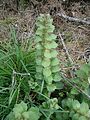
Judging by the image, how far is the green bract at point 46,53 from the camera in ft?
7.65

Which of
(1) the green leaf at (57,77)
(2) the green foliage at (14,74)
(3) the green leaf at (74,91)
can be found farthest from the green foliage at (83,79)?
(2) the green foliage at (14,74)

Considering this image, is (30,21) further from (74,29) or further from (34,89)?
(34,89)

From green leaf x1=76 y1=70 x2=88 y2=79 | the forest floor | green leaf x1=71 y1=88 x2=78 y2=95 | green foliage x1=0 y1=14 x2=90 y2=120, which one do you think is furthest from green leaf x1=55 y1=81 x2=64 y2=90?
the forest floor

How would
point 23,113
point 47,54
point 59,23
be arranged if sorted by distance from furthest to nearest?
point 59,23 → point 47,54 → point 23,113

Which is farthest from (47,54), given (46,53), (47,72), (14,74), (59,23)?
(59,23)

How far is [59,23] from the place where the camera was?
11.4 feet

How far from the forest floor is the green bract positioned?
0.63 metres

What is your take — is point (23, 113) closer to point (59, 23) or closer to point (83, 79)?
point (83, 79)

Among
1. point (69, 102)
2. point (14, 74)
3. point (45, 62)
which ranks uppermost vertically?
point (45, 62)

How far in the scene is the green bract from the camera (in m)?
2.33

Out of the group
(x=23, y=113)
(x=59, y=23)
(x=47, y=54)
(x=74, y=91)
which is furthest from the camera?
(x=59, y=23)

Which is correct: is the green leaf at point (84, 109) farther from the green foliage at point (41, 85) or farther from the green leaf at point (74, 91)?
the green leaf at point (74, 91)

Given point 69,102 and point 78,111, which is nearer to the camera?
point 78,111

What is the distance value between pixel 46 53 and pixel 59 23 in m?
1.11
